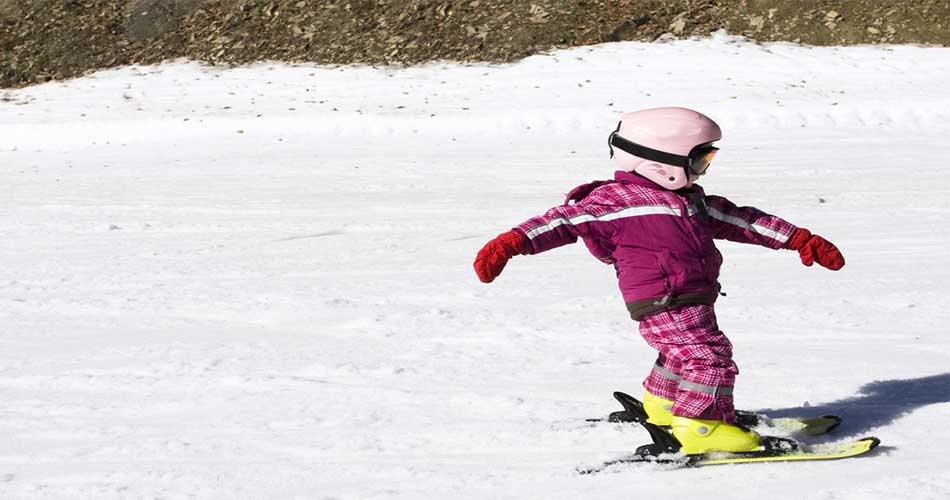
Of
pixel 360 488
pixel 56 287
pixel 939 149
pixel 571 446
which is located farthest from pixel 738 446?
pixel 939 149

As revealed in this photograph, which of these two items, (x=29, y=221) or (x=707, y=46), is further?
(x=707, y=46)

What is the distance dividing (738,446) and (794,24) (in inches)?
490

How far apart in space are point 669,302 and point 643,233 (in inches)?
10.2

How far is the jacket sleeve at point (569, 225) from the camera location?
3779 millimetres

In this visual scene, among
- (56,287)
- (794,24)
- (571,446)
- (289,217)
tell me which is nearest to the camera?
(571,446)

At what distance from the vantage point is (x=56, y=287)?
6.99 meters

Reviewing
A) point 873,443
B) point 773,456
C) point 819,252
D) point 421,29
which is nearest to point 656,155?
point 819,252

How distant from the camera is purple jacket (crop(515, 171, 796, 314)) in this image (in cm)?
388

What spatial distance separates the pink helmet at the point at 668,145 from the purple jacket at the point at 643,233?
58 mm

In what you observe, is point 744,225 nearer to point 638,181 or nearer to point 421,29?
point 638,181

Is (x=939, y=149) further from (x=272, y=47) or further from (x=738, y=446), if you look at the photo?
(x=272, y=47)

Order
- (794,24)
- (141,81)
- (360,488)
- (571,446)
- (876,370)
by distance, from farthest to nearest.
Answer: (794,24), (141,81), (876,370), (571,446), (360,488)

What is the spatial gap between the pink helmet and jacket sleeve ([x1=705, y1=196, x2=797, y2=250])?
0.18 meters

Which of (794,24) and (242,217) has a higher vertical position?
(794,24)
